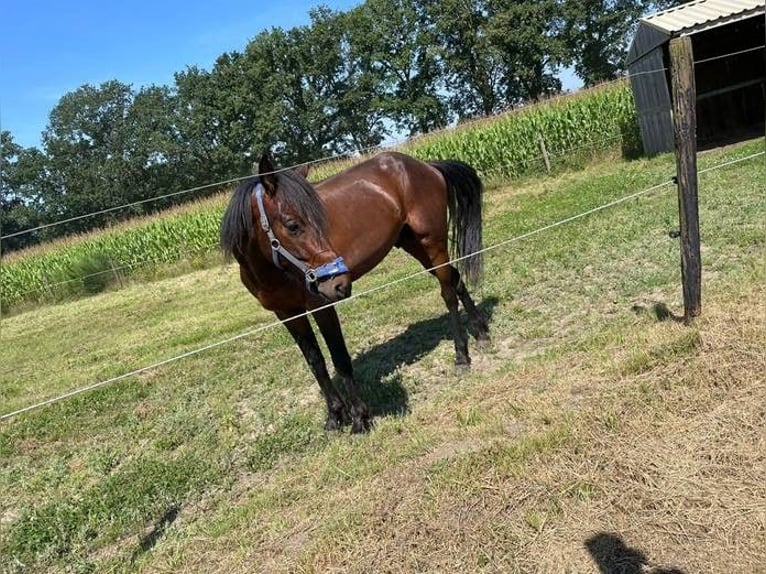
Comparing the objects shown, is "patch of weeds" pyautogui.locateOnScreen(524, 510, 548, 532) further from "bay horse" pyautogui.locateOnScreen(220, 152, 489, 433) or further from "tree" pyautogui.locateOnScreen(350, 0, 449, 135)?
"tree" pyautogui.locateOnScreen(350, 0, 449, 135)

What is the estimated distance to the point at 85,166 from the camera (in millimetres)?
48750

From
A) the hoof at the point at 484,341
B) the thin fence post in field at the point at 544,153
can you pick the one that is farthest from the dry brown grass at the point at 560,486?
the thin fence post in field at the point at 544,153

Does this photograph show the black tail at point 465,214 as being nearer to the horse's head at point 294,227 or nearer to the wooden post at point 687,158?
the wooden post at point 687,158

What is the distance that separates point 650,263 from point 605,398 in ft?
10.4

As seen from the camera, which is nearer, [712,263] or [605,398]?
[605,398]

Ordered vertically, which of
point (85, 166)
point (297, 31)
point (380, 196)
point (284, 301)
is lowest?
point (284, 301)

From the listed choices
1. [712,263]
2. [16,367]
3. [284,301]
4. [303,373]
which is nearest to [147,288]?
[16,367]

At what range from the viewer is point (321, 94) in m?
51.9

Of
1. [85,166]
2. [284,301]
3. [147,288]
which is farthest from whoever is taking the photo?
[85,166]

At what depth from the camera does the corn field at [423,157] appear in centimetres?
1535

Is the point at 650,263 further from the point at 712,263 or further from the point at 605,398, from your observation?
the point at 605,398

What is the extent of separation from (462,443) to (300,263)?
1.44m

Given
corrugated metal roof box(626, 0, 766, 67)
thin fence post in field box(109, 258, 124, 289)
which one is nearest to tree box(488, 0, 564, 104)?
corrugated metal roof box(626, 0, 766, 67)

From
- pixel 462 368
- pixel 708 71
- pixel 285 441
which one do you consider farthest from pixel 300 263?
pixel 708 71
